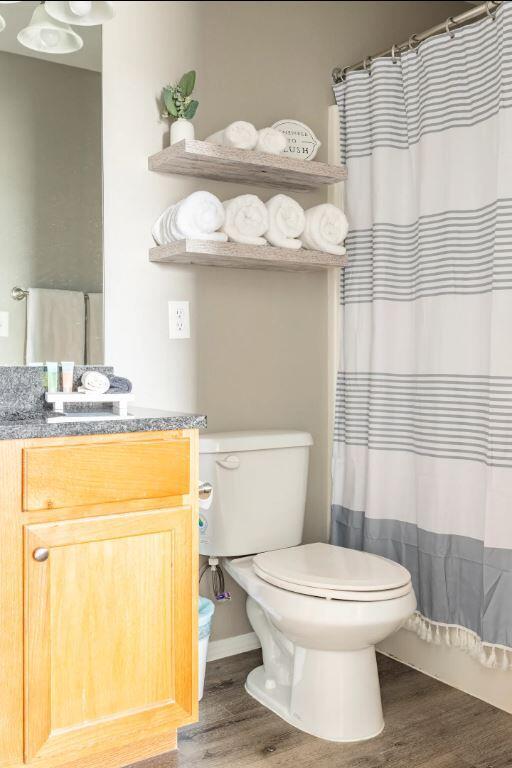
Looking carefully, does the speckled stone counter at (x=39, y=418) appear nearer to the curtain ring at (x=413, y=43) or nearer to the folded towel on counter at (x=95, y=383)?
the folded towel on counter at (x=95, y=383)

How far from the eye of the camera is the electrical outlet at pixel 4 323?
1991mm

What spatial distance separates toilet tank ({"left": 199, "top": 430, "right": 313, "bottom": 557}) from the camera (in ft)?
7.20

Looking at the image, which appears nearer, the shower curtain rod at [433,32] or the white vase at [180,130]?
the shower curtain rod at [433,32]

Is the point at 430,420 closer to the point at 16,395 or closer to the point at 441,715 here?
the point at 441,715

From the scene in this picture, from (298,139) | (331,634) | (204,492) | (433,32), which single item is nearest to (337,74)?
(298,139)

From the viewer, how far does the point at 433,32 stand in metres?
2.25

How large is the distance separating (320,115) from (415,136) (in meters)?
0.46

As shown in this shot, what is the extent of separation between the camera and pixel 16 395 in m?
1.99

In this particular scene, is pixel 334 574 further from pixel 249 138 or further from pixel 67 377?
pixel 249 138

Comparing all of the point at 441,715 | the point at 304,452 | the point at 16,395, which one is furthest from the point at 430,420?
the point at 16,395

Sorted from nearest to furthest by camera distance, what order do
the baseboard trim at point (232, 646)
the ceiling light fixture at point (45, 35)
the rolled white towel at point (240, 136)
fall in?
the ceiling light fixture at point (45, 35), the rolled white towel at point (240, 136), the baseboard trim at point (232, 646)

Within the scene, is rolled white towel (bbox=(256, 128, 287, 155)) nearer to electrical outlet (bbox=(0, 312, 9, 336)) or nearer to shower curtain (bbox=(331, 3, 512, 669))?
shower curtain (bbox=(331, 3, 512, 669))

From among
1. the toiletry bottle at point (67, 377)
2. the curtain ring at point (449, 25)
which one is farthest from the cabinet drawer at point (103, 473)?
the curtain ring at point (449, 25)

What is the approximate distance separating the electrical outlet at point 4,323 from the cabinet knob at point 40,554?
27.7 inches
